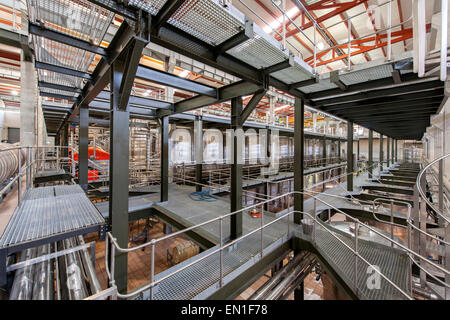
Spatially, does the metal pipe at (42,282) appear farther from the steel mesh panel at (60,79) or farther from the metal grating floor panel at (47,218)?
the steel mesh panel at (60,79)

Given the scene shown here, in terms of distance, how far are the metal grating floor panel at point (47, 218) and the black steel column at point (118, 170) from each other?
7.1 inches

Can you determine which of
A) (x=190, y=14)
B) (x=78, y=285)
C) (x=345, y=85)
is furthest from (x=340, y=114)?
(x=78, y=285)

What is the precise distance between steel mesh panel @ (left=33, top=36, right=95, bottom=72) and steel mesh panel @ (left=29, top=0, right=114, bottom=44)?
0.43 m

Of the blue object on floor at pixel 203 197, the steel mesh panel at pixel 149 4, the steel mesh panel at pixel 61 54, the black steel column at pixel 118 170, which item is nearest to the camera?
the steel mesh panel at pixel 149 4

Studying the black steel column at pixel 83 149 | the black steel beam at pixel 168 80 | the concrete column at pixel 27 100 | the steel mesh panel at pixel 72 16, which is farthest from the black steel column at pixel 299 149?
the concrete column at pixel 27 100

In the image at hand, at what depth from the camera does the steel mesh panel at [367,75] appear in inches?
104

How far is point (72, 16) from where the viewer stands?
1687 millimetres

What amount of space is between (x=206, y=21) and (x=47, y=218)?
259 cm

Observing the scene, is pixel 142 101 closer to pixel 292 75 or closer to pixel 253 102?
pixel 253 102

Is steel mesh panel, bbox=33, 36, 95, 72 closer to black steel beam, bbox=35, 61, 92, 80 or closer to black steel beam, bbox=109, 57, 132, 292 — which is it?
black steel beam, bbox=35, 61, 92, 80

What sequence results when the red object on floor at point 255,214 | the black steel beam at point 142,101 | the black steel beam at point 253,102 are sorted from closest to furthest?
1. the black steel beam at point 253,102
2. the black steel beam at point 142,101
3. the red object on floor at point 255,214
